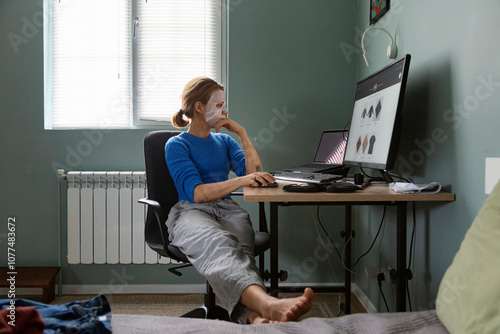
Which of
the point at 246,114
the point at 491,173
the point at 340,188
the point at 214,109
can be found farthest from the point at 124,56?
the point at 491,173

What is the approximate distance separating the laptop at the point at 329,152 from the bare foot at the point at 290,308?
998 mm

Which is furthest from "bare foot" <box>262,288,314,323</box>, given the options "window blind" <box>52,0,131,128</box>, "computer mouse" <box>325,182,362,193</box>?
"window blind" <box>52,0,131,128</box>

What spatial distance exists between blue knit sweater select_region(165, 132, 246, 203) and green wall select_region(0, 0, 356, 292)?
48cm

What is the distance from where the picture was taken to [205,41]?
2.66 m

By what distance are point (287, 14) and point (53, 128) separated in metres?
1.67

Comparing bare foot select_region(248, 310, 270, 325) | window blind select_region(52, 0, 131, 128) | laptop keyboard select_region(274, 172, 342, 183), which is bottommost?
bare foot select_region(248, 310, 270, 325)

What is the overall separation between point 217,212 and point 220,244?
36 centimetres

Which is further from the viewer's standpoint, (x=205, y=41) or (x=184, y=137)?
(x=205, y=41)

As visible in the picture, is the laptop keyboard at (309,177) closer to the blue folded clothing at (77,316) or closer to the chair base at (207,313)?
the chair base at (207,313)

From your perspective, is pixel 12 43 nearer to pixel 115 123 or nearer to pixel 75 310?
pixel 115 123

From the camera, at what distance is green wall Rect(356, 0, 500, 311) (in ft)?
3.84

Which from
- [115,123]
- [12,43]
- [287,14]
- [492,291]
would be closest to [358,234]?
[287,14]

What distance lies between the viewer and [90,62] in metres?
2.63

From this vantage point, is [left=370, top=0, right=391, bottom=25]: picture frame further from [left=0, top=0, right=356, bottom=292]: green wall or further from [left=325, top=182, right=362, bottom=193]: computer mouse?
[left=325, top=182, right=362, bottom=193]: computer mouse
